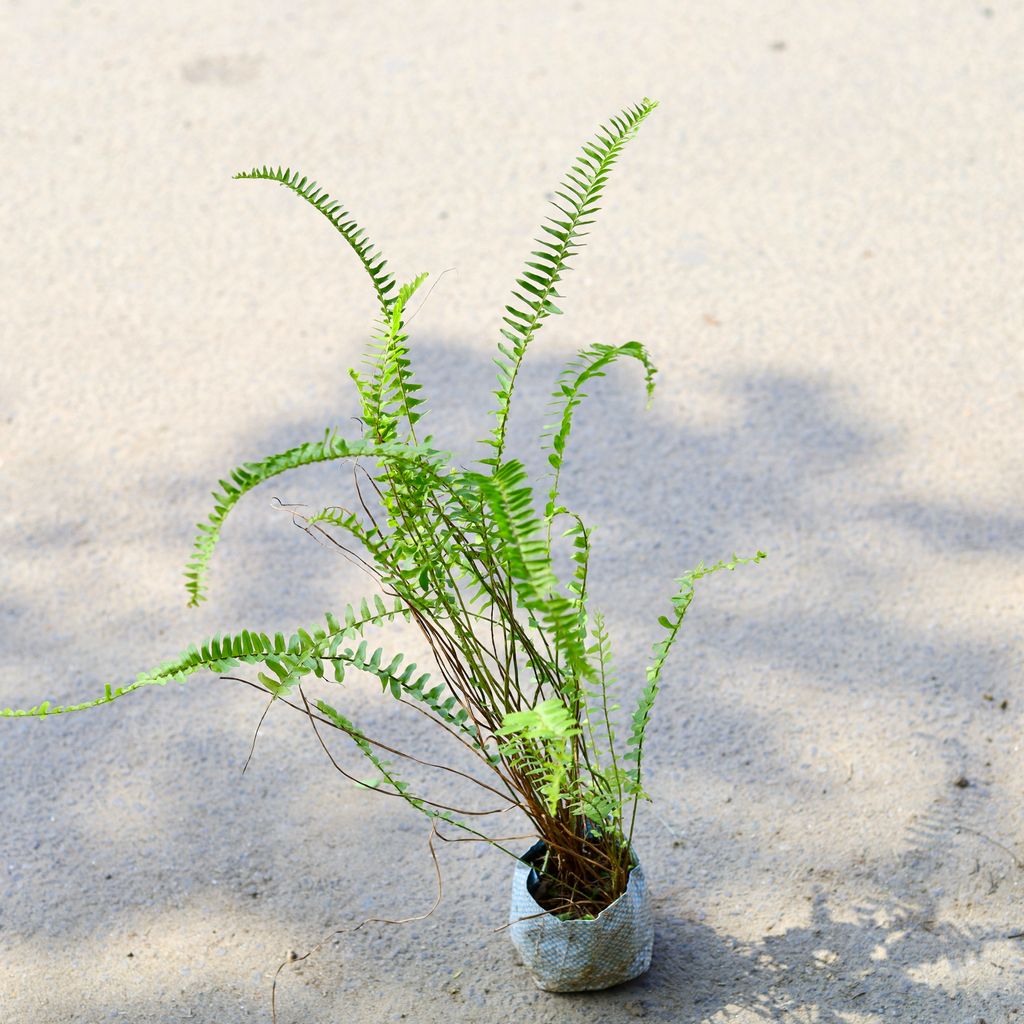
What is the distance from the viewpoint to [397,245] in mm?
4336

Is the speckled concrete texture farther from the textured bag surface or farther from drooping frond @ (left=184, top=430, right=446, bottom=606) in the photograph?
drooping frond @ (left=184, top=430, right=446, bottom=606)

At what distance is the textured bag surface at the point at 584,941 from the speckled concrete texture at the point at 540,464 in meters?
0.07

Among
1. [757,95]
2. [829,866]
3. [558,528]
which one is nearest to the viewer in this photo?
[829,866]

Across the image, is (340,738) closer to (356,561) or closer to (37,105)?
(356,561)

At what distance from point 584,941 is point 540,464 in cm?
158

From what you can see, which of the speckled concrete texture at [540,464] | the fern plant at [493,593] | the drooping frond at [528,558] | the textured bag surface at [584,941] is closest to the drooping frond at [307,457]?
the fern plant at [493,593]

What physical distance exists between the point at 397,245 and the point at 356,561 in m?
1.45

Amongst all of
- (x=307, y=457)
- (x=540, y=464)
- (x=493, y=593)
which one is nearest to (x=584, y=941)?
→ (x=493, y=593)

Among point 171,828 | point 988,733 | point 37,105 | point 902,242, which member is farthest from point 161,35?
point 988,733

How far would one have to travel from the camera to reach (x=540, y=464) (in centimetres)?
356

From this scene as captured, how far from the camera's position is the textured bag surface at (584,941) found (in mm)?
2199

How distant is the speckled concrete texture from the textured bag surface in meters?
0.07

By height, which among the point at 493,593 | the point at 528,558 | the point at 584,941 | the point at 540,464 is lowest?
the point at 584,941

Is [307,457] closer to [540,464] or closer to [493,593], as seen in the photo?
[493,593]
